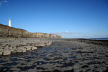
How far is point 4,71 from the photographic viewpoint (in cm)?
259

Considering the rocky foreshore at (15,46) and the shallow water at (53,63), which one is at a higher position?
the rocky foreshore at (15,46)

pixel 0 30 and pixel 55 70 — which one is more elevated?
pixel 0 30

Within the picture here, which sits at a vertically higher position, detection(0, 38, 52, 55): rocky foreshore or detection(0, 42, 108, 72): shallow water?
detection(0, 38, 52, 55): rocky foreshore

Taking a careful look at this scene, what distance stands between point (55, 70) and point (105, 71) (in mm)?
1744

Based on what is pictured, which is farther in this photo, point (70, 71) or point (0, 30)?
point (0, 30)

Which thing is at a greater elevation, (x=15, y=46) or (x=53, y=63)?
(x=15, y=46)

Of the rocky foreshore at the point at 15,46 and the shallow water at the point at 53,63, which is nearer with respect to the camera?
the shallow water at the point at 53,63

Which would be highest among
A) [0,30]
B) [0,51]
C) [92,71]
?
[0,30]

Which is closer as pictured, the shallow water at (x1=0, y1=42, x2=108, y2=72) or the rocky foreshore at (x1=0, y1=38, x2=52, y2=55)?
the shallow water at (x1=0, y1=42, x2=108, y2=72)

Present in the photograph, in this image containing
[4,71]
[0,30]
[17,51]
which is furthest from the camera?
[0,30]

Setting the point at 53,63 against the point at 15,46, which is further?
the point at 15,46

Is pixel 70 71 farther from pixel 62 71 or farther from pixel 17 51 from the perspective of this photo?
pixel 17 51

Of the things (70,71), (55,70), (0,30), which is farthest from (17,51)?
(0,30)

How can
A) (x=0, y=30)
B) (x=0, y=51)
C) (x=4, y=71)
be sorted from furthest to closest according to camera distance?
(x=0, y=30) < (x=0, y=51) < (x=4, y=71)
